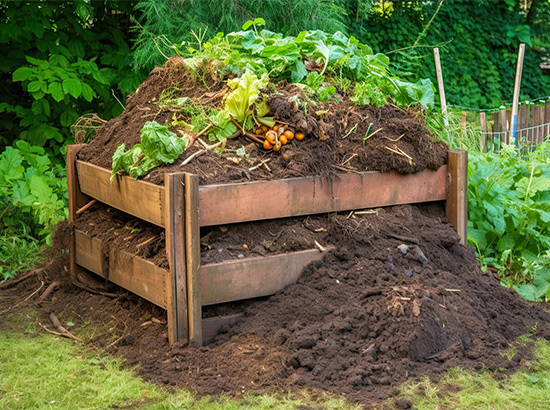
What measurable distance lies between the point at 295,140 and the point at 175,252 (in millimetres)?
1072

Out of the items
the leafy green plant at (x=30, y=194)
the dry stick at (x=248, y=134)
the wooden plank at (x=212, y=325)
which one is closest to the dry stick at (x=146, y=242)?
the wooden plank at (x=212, y=325)

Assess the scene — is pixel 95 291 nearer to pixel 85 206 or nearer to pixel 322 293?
pixel 85 206

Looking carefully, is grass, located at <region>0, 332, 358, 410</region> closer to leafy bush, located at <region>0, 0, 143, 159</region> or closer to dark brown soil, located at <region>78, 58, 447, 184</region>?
dark brown soil, located at <region>78, 58, 447, 184</region>

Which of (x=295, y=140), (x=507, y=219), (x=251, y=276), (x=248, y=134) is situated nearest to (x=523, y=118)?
(x=507, y=219)

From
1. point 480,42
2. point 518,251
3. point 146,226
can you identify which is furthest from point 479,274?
point 480,42

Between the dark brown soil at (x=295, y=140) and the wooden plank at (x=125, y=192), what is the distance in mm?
81

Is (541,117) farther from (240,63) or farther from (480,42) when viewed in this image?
(240,63)

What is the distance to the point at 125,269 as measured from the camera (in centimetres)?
414

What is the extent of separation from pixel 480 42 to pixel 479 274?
11271 millimetres

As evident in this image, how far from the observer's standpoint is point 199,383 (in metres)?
3.29

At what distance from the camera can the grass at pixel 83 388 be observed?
3090mm

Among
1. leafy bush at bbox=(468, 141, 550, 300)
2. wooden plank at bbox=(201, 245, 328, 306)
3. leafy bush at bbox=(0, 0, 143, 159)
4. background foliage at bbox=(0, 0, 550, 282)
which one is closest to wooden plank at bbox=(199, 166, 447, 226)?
wooden plank at bbox=(201, 245, 328, 306)

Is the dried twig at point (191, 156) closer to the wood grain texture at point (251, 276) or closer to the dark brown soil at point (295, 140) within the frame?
the dark brown soil at point (295, 140)

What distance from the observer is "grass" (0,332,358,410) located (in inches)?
122
